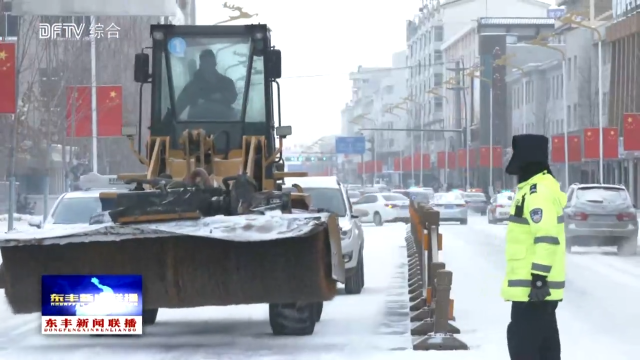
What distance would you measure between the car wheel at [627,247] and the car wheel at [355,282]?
42.2ft

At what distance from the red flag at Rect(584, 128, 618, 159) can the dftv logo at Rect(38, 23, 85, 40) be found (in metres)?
23.1

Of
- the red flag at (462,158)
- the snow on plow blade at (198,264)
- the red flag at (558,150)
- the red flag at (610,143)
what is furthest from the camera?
the red flag at (462,158)

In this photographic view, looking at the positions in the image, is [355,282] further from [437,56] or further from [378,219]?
[437,56]

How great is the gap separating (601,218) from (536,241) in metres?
22.0

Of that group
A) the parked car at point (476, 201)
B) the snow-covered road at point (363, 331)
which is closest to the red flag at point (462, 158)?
the parked car at point (476, 201)

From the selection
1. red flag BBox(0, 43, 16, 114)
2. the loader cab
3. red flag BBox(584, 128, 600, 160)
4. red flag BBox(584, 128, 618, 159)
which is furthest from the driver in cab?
red flag BBox(584, 128, 618, 159)

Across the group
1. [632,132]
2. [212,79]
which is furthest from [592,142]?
[212,79]

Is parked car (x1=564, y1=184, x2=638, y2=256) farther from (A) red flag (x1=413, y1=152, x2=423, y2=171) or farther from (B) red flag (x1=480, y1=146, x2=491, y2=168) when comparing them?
(A) red flag (x1=413, y1=152, x2=423, y2=171)

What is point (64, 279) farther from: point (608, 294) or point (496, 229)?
point (496, 229)

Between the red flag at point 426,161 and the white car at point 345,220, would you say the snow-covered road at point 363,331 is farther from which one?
the red flag at point 426,161

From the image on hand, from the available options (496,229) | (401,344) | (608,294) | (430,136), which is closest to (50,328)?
(401,344)

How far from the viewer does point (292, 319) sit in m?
13.6

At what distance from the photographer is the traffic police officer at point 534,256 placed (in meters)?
Answer: 8.40

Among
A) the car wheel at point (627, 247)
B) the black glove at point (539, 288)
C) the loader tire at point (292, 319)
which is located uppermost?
the black glove at point (539, 288)
